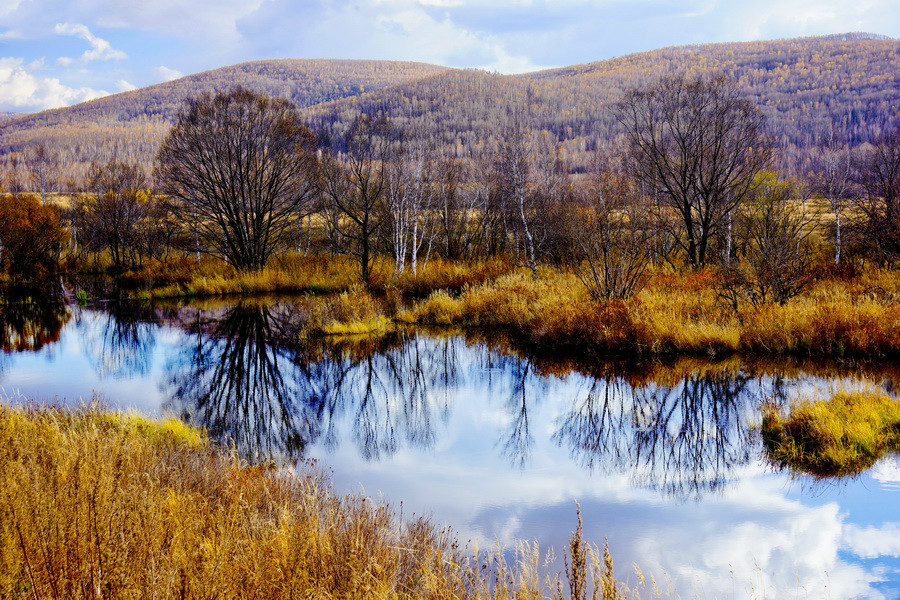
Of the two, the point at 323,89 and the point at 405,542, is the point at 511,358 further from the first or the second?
the point at 323,89

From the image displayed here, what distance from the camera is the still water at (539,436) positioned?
5.61m

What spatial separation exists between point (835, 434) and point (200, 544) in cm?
728

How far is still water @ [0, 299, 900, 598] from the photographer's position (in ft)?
18.4

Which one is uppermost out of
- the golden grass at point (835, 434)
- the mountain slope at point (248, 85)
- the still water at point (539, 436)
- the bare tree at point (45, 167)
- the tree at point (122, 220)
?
the mountain slope at point (248, 85)

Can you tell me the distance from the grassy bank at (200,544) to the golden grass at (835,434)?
3.62 metres

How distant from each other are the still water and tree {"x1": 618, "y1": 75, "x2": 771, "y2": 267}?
9.57 meters

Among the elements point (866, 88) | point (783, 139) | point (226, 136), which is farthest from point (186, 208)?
point (866, 88)

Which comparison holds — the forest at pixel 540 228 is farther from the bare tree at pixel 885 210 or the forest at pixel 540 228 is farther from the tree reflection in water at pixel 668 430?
the tree reflection in water at pixel 668 430

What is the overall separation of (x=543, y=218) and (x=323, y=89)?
158m

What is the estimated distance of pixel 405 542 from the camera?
16.8 feet

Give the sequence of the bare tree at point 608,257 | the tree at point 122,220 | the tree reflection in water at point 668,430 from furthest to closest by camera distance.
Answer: the tree at point 122,220 < the bare tree at point 608,257 < the tree reflection in water at point 668,430

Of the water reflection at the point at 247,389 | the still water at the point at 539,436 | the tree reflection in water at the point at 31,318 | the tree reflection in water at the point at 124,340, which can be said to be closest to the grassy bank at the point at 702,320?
the still water at the point at 539,436

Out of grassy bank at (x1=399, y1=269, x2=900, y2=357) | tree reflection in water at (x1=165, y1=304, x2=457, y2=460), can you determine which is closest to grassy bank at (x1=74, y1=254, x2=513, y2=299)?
grassy bank at (x1=399, y1=269, x2=900, y2=357)

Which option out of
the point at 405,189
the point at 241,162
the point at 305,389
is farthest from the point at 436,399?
the point at 241,162
